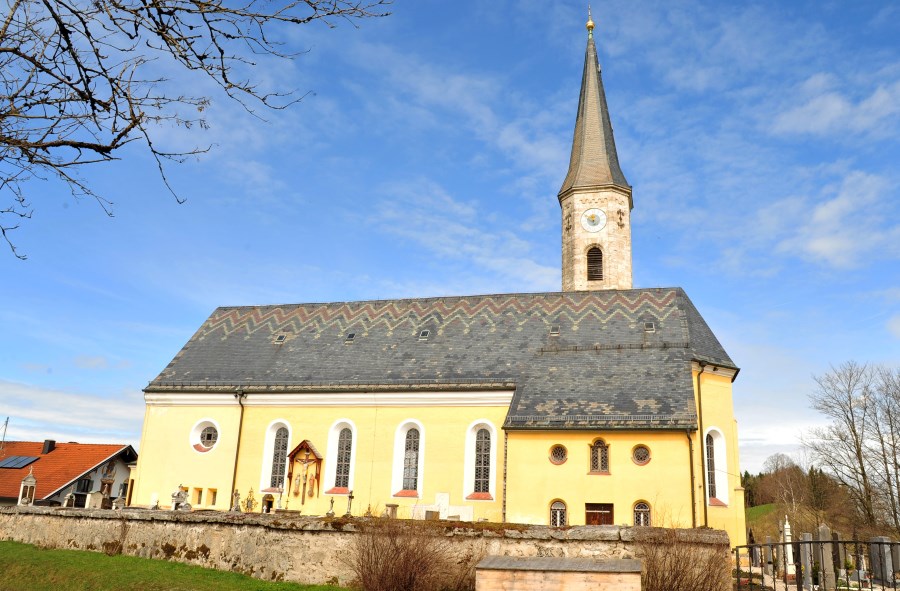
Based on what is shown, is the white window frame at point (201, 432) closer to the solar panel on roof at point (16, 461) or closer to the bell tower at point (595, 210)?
the bell tower at point (595, 210)

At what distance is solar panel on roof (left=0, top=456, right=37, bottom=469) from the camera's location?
123ft

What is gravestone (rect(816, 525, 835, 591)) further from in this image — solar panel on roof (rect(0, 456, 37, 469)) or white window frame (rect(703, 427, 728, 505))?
solar panel on roof (rect(0, 456, 37, 469))

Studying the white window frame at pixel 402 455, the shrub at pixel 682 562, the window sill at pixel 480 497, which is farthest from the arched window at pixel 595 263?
the shrub at pixel 682 562

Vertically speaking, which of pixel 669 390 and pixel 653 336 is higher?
pixel 653 336

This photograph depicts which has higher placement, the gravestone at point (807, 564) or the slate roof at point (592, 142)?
the slate roof at point (592, 142)

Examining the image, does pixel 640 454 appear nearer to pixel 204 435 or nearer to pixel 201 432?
pixel 204 435

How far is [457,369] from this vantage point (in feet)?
84.1

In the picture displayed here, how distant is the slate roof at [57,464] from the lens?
3575 cm

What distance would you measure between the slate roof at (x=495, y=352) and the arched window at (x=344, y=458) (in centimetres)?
163

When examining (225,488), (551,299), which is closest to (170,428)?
(225,488)

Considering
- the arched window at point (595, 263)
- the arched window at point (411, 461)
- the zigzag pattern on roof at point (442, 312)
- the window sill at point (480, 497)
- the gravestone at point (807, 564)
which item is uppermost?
the arched window at point (595, 263)

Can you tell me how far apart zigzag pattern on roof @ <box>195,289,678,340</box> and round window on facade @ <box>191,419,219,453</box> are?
472 cm

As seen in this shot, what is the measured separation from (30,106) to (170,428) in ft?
78.1

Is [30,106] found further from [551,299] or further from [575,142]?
[575,142]
